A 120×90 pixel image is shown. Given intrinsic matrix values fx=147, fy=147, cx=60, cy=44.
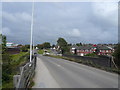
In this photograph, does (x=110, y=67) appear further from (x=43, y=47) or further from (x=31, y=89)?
(x=43, y=47)

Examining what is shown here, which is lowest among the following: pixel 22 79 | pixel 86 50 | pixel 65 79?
pixel 86 50

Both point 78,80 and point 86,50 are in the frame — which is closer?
point 78,80

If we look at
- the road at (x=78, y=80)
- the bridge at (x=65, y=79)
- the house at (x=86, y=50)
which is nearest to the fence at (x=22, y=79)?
the bridge at (x=65, y=79)

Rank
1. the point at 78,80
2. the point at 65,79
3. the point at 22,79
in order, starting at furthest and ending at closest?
1. the point at 65,79
2. the point at 78,80
3. the point at 22,79

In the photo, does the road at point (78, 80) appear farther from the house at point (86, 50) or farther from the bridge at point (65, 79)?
the house at point (86, 50)

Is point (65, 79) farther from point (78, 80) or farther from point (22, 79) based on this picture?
point (22, 79)

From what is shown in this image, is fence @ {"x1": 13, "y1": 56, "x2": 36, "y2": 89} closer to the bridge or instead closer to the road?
the bridge

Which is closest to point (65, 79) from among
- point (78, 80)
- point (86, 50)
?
point (78, 80)

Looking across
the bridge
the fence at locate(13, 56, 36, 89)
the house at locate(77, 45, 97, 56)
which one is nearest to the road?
the bridge

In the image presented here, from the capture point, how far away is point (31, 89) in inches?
302

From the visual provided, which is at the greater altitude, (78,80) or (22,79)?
(22,79)

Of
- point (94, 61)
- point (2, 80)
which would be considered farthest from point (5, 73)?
point (94, 61)

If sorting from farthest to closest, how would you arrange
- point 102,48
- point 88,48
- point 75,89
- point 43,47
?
1. point 43,47
2. point 88,48
3. point 102,48
4. point 75,89

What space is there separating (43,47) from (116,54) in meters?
161
